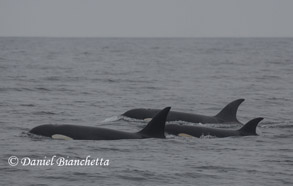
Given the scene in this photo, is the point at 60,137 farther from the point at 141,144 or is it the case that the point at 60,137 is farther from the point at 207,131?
the point at 207,131

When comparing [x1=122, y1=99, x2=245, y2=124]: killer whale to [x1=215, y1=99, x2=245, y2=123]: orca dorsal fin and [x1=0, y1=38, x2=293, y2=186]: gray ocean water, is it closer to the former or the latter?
[x1=215, y1=99, x2=245, y2=123]: orca dorsal fin

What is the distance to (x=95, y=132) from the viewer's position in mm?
17500

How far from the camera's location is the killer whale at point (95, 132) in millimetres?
17234

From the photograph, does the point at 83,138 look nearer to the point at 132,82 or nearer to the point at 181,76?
the point at 132,82

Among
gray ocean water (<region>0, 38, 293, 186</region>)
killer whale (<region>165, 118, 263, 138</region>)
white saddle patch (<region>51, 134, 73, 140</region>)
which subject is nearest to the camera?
gray ocean water (<region>0, 38, 293, 186</region>)

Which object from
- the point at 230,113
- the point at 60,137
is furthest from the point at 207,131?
the point at 60,137

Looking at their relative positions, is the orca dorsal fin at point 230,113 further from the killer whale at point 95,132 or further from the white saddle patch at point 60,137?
the white saddle patch at point 60,137

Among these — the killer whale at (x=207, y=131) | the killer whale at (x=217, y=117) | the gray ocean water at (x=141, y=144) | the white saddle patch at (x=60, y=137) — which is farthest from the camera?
the killer whale at (x=217, y=117)

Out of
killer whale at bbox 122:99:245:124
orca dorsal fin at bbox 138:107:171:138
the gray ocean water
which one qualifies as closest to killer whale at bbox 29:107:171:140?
orca dorsal fin at bbox 138:107:171:138

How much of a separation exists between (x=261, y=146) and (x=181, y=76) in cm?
2942

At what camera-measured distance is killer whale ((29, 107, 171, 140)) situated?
17234mm

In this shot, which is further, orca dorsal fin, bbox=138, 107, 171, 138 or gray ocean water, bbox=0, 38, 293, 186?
orca dorsal fin, bbox=138, 107, 171, 138

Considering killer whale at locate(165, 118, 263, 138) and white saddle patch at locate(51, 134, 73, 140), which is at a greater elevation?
killer whale at locate(165, 118, 263, 138)

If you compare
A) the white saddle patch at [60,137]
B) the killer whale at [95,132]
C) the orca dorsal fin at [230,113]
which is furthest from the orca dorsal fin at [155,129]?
the orca dorsal fin at [230,113]
